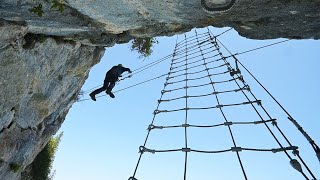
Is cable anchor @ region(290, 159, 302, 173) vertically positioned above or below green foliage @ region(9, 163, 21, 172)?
below

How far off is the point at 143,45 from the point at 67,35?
3722 millimetres

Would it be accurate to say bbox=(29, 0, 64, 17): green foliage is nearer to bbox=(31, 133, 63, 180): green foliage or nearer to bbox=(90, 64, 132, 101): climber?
bbox=(90, 64, 132, 101): climber

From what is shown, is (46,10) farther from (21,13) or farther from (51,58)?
(51,58)

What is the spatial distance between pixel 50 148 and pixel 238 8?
11684 millimetres

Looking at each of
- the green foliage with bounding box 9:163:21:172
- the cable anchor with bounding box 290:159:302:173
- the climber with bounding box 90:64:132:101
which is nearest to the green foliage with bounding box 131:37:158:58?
the climber with bounding box 90:64:132:101

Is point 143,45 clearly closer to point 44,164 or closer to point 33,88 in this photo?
point 33,88

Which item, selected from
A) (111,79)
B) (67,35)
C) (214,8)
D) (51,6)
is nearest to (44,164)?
(111,79)

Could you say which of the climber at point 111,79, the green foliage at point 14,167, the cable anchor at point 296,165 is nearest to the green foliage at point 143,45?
the climber at point 111,79

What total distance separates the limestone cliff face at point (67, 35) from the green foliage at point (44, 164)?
130 inches

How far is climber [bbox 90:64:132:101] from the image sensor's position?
10344mm

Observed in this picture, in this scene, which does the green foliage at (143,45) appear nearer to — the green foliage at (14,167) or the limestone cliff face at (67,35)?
the limestone cliff face at (67,35)

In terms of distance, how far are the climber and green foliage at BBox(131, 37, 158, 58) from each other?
0.71 m

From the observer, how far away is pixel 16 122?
7961 millimetres

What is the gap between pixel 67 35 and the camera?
6977mm
